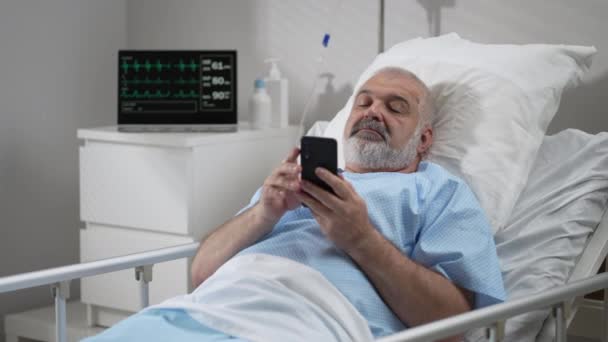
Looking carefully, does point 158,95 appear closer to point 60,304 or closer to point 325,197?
point 60,304

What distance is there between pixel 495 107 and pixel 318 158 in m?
0.64

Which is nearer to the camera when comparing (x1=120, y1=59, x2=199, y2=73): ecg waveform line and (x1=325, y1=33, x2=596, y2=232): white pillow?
(x1=325, y1=33, x2=596, y2=232): white pillow

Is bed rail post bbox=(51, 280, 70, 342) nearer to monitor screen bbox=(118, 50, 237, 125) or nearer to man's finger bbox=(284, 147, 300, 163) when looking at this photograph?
man's finger bbox=(284, 147, 300, 163)

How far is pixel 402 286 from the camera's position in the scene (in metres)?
1.80

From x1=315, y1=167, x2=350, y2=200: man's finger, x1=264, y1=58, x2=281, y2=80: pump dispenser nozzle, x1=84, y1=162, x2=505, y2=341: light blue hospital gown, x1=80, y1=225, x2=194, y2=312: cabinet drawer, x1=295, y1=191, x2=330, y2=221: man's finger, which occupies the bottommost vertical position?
x1=80, y1=225, x2=194, y2=312: cabinet drawer

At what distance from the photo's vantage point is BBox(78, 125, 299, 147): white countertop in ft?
8.86

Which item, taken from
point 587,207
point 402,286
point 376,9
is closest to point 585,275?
point 587,207

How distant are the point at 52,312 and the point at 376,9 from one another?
4.77ft

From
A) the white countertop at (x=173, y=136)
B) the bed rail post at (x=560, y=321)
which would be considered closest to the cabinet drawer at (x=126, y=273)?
the white countertop at (x=173, y=136)

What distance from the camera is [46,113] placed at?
3320 mm

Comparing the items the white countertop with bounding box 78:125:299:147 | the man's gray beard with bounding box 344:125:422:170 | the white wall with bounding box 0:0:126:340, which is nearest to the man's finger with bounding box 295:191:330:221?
the man's gray beard with bounding box 344:125:422:170

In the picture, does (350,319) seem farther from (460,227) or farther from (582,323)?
(582,323)

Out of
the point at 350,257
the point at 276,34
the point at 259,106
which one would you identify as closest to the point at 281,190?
the point at 350,257

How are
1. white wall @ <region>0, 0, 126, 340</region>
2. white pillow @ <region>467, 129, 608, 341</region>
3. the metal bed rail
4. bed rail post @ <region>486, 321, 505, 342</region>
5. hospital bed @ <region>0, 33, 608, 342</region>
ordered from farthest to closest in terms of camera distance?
1. white wall @ <region>0, 0, 126, 340</region>
2. white pillow @ <region>467, 129, 608, 341</region>
3. hospital bed @ <region>0, 33, 608, 342</region>
4. bed rail post @ <region>486, 321, 505, 342</region>
5. the metal bed rail
